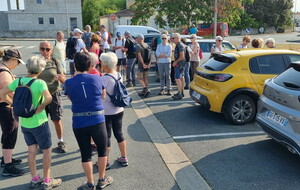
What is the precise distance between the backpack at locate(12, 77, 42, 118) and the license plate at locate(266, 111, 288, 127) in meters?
3.34

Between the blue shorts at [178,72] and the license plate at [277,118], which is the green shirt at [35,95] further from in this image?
the blue shorts at [178,72]

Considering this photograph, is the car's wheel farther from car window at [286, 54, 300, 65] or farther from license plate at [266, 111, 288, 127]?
license plate at [266, 111, 288, 127]

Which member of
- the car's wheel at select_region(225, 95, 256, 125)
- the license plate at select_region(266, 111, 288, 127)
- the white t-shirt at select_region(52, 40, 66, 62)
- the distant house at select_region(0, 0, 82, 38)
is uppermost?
the distant house at select_region(0, 0, 82, 38)

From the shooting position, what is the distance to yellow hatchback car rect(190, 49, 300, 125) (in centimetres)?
584

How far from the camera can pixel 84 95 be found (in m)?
3.20

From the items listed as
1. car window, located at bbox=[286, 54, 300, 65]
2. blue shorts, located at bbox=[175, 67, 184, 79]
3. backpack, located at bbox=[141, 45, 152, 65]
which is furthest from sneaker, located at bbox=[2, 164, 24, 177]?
car window, located at bbox=[286, 54, 300, 65]

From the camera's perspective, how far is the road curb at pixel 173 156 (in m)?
3.78

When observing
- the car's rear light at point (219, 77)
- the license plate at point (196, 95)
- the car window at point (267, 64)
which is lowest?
the license plate at point (196, 95)

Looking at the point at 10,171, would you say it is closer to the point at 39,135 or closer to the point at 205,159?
the point at 39,135

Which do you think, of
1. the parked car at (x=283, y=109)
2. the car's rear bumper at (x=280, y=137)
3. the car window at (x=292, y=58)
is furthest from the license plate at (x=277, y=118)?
the car window at (x=292, y=58)

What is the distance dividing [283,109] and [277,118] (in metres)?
0.20

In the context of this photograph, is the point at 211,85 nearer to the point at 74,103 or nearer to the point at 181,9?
the point at 74,103

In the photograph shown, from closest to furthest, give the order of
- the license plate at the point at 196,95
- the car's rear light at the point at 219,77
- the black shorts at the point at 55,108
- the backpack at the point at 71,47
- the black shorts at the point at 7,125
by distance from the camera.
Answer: the black shorts at the point at 7,125 → the black shorts at the point at 55,108 → the car's rear light at the point at 219,77 → the license plate at the point at 196,95 → the backpack at the point at 71,47

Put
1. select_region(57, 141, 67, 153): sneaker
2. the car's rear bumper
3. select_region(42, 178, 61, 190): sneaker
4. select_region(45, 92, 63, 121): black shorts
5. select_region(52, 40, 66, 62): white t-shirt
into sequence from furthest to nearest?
select_region(52, 40, 66, 62): white t-shirt < select_region(57, 141, 67, 153): sneaker < select_region(45, 92, 63, 121): black shorts < the car's rear bumper < select_region(42, 178, 61, 190): sneaker
